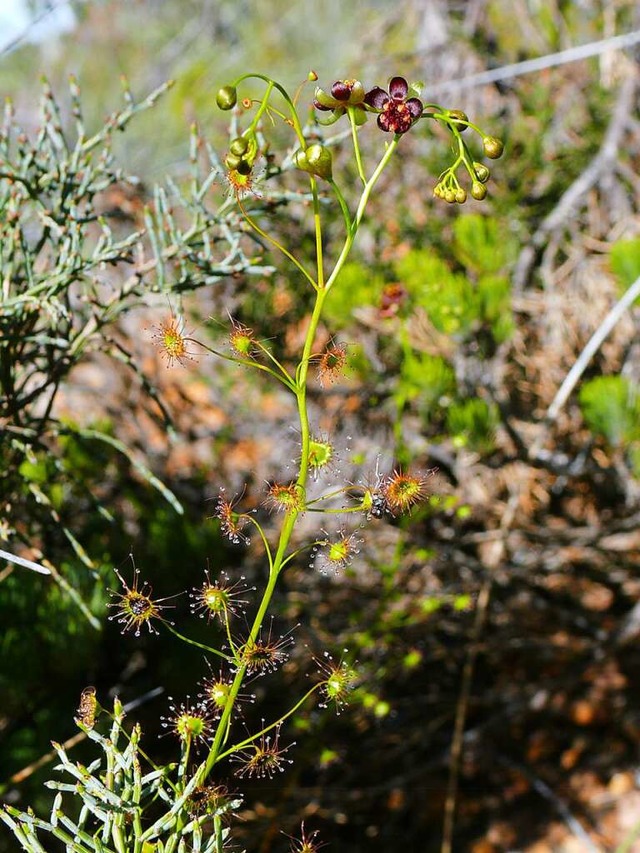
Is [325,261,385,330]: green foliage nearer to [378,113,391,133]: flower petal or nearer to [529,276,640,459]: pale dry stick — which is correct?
[529,276,640,459]: pale dry stick

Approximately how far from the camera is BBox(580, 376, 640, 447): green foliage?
132cm

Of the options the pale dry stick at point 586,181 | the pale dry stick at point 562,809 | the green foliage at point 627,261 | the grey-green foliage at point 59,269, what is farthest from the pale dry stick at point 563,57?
the pale dry stick at point 562,809

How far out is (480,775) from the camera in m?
1.83

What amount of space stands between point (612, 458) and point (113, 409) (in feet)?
3.32

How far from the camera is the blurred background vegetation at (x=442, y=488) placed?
132 cm

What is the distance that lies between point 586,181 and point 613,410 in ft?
1.97

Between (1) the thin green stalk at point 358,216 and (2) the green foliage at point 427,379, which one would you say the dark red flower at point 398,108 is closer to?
(1) the thin green stalk at point 358,216

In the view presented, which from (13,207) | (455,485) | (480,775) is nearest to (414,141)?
(455,485)

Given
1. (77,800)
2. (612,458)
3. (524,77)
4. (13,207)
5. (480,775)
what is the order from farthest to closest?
(524,77) < (480,775) < (612,458) < (77,800) < (13,207)

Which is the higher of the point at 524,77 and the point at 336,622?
the point at 524,77

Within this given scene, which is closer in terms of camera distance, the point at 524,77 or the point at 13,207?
the point at 13,207

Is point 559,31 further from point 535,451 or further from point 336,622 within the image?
point 336,622

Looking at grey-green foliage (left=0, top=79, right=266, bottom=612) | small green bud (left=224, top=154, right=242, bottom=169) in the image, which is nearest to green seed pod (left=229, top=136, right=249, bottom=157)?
small green bud (left=224, top=154, right=242, bottom=169)

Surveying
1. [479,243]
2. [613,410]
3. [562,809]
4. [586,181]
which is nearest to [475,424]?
[613,410]
